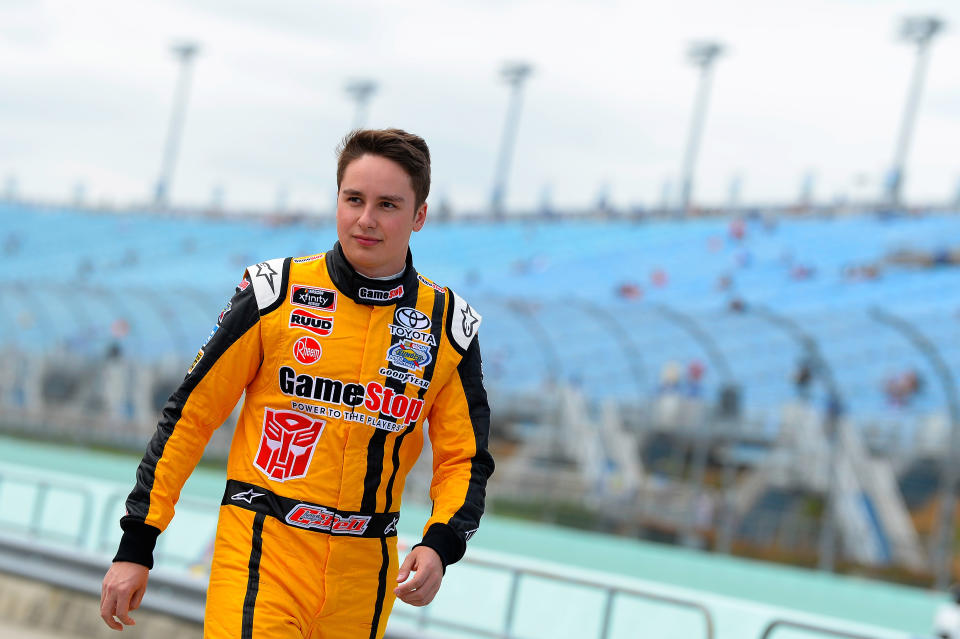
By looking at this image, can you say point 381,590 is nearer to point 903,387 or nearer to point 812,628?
point 812,628

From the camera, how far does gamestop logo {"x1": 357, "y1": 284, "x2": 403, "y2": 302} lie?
2.70 meters

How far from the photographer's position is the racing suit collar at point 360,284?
2691 mm

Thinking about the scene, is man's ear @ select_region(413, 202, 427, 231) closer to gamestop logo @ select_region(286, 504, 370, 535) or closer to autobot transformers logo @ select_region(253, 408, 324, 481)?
autobot transformers logo @ select_region(253, 408, 324, 481)

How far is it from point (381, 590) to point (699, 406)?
15634 millimetres

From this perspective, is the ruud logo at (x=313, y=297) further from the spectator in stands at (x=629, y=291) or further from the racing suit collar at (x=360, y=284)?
the spectator in stands at (x=629, y=291)

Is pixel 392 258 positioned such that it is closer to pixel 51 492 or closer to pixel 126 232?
pixel 51 492

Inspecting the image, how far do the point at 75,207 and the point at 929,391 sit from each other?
4207 cm

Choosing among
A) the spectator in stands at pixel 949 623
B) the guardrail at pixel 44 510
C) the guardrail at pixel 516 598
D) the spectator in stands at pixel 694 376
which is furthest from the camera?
the spectator in stands at pixel 694 376

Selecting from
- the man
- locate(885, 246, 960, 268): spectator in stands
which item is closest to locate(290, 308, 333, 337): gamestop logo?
the man

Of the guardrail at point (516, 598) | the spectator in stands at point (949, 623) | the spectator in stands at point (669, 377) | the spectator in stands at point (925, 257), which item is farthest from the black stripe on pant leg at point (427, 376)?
the spectator in stands at point (925, 257)

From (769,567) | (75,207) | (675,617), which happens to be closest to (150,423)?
(769,567)

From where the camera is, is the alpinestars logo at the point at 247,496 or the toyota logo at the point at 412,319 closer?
the alpinestars logo at the point at 247,496

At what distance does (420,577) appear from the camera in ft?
8.32

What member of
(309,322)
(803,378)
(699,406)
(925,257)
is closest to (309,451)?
(309,322)
